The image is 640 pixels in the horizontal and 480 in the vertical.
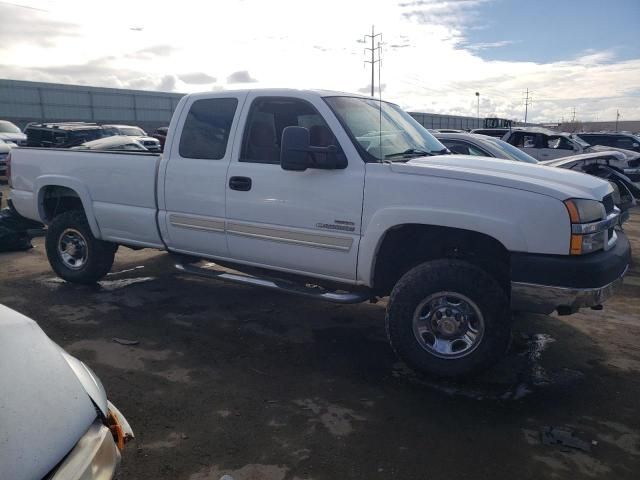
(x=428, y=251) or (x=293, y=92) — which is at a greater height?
(x=293, y=92)

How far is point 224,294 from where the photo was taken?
596 cm

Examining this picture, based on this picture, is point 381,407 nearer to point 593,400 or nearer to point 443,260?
point 443,260

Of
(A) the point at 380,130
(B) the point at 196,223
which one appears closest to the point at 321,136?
(A) the point at 380,130

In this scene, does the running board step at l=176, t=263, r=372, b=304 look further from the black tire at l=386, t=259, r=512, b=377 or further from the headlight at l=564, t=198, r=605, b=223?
the headlight at l=564, t=198, r=605, b=223

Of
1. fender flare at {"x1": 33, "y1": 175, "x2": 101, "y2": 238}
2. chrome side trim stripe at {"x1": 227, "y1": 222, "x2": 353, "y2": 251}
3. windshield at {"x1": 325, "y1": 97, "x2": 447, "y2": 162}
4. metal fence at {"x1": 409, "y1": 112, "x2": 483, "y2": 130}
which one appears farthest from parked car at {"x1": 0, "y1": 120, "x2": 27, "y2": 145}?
metal fence at {"x1": 409, "y1": 112, "x2": 483, "y2": 130}

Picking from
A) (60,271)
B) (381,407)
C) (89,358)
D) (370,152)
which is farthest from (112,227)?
(381,407)

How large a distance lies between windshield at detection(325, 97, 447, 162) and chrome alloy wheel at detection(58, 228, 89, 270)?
3.46 meters

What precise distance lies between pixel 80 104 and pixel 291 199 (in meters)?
39.6

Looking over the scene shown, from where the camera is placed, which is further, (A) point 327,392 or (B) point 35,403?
(A) point 327,392

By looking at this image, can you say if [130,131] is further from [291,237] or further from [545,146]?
[291,237]

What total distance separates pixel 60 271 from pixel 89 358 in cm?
232

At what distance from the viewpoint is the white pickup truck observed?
342 centimetres

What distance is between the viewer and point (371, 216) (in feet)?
12.8

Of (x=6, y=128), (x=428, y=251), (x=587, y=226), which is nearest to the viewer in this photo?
(x=587, y=226)
